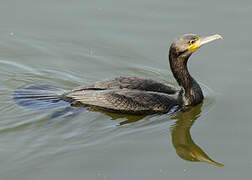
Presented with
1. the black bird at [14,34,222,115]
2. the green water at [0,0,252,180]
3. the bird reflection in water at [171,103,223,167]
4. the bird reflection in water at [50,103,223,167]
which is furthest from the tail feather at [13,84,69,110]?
the bird reflection in water at [171,103,223,167]

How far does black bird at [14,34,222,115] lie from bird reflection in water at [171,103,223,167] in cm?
18

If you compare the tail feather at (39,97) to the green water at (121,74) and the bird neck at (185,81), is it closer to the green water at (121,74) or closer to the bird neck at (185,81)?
the green water at (121,74)

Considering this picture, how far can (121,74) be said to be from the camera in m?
10.3

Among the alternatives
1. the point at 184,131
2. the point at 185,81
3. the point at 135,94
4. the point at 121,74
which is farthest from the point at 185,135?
the point at 121,74

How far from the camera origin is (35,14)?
11.7 m

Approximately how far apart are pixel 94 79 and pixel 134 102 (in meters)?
1.49

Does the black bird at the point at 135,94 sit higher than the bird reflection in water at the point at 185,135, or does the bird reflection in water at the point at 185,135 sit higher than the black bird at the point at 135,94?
the black bird at the point at 135,94

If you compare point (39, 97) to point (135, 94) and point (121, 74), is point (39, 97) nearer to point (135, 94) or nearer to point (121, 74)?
point (135, 94)

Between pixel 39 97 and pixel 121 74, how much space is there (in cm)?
183

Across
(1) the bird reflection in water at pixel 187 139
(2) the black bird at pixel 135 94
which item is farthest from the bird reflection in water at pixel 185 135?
(2) the black bird at pixel 135 94

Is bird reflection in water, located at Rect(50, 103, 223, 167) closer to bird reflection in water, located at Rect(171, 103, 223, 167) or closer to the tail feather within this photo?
bird reflection in water, located at Rect(171, 103, 223, 167)

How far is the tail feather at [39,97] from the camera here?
29.4 feet

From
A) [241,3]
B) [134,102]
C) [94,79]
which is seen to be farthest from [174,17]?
[134,102]

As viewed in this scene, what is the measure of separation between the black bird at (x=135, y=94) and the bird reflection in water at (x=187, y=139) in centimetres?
18
